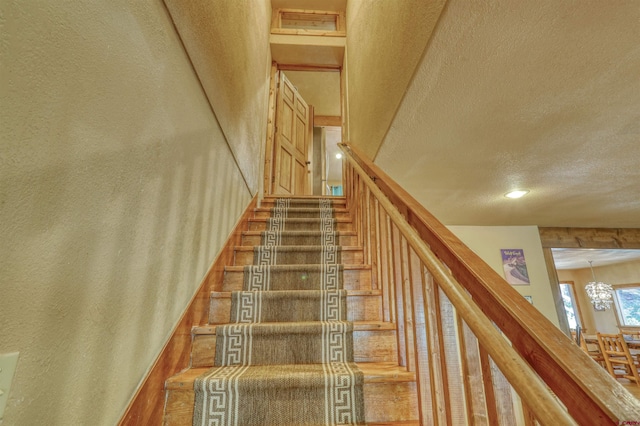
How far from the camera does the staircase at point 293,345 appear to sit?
111cm

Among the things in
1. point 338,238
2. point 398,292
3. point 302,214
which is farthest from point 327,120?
point 398,292

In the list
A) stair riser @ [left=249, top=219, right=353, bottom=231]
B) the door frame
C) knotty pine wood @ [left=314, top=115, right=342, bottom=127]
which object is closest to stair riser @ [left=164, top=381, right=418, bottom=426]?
stair riser @ [left=249, top=219, right=353, bottom=231]

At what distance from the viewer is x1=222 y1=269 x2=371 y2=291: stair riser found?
1848mm

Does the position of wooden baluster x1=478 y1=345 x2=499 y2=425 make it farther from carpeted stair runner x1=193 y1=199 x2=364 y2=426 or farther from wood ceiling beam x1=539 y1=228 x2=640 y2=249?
wood ceiling beam x1=539 y1=228 x2=640 y2=249

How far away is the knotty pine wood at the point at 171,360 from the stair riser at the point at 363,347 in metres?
0.05

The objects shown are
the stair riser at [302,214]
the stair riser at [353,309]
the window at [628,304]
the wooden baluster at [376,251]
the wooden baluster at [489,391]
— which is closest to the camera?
the wooden baluster at [489,391]

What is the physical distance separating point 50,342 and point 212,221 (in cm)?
108

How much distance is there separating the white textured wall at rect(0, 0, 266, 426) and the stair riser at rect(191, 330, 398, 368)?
0.27 m

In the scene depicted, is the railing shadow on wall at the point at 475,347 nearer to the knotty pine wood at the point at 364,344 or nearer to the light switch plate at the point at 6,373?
the knotty pine wood at the point at 364,344

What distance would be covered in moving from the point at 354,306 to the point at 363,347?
25 cm

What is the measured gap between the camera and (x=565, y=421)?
450 millimetres

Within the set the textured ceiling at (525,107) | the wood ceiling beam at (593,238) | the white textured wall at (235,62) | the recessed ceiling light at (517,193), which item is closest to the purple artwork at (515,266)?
the wood ceiling beam at (593,238)

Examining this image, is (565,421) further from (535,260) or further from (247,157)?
(535,260)

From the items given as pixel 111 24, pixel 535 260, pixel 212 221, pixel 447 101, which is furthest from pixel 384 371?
pixel 535 260
